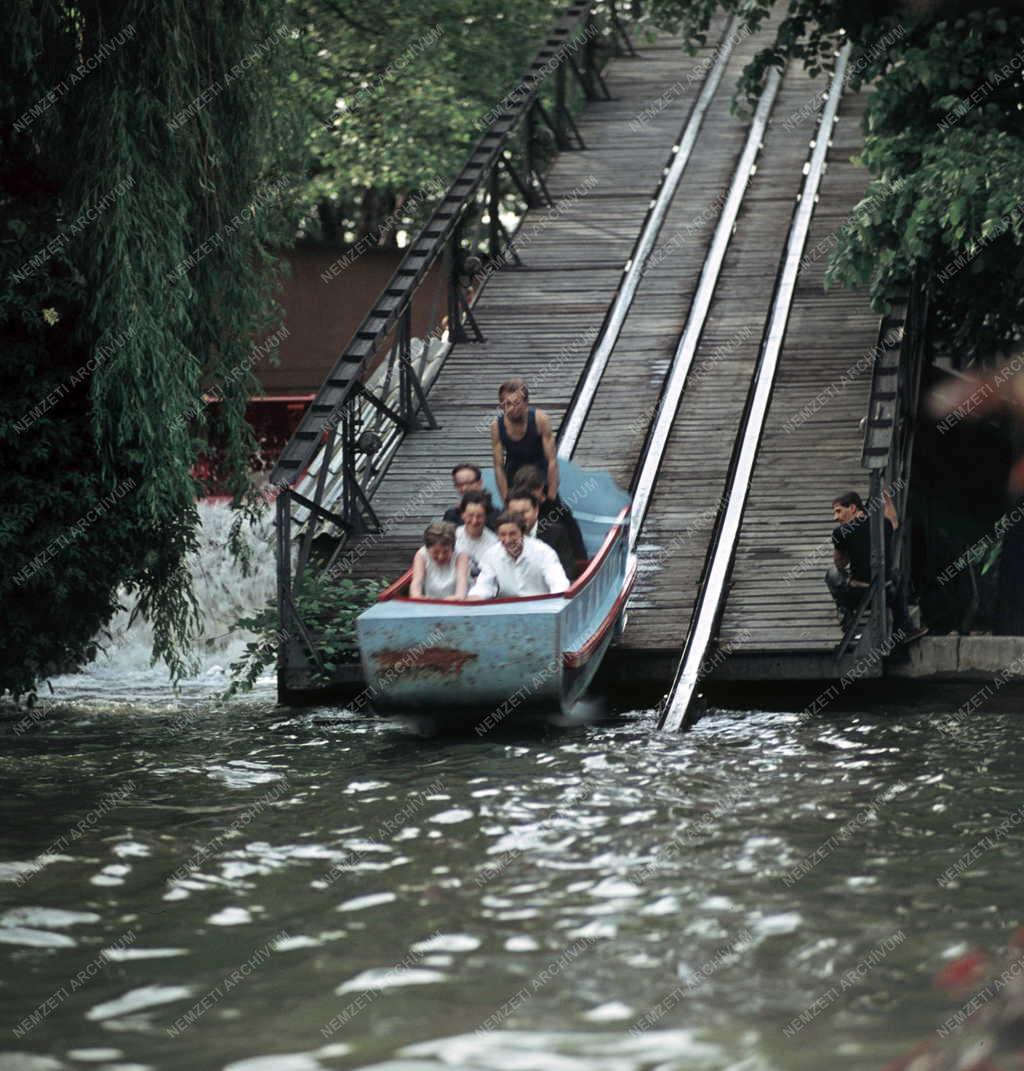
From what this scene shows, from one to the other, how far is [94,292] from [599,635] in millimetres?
4503

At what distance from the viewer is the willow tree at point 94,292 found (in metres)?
12.7

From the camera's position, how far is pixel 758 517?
14.9 metres

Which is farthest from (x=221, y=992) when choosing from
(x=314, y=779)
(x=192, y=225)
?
(x=192, y=225)

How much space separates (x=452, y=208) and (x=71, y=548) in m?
6.74

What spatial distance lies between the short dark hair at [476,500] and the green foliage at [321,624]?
53.1 inches

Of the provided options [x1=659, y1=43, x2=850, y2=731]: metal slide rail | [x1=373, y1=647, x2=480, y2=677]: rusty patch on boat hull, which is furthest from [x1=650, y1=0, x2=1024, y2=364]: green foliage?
[x1=373, y1=647, x2=480, y2=677]: rusty patch on boat hull

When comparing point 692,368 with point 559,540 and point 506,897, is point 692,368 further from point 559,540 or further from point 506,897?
point 506,897

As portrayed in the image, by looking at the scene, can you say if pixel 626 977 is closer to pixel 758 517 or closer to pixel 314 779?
pixel 314 779

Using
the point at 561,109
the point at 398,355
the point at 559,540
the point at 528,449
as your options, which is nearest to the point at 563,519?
the point at 559,540

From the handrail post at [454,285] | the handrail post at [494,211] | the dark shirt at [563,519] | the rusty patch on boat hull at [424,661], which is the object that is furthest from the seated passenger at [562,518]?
the handrail post at [494,211]

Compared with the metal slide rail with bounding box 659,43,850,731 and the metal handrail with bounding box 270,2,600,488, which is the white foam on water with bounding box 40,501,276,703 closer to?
the metal handrail with bounding box 270,2,600,488

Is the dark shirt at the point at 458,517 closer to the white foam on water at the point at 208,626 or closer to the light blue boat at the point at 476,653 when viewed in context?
the light blue boat at the point at 476,653

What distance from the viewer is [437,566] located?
12203 millimetres

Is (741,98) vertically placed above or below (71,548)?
above
